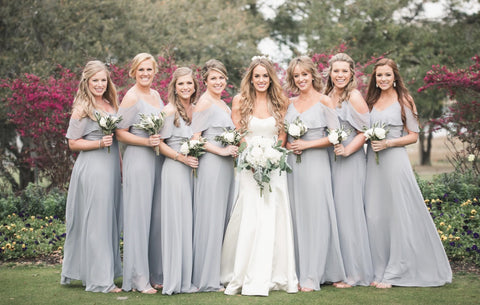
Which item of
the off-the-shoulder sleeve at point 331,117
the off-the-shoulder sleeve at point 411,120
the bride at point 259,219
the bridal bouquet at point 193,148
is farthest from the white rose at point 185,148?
the off-the-shoulder sleeve at point 411,120

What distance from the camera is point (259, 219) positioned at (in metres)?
6.81

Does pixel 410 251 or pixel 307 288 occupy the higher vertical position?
pixel 410 251

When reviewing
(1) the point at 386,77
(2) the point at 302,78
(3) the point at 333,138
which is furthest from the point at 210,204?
(1) the point at 386,77

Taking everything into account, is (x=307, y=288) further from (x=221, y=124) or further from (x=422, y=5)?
(x=422, y=5)

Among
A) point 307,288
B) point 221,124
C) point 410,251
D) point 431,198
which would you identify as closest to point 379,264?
point 410,251

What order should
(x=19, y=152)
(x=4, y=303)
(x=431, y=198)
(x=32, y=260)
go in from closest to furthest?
(x=4, y=303), (x=32, y=260), (x=431, y=198), (x=19, y=152)

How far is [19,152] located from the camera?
1519 centimetres

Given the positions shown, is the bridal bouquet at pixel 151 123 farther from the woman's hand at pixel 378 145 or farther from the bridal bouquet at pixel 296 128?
the woman's hand at pixel 378 145

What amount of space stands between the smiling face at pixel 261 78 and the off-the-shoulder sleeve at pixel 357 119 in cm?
113

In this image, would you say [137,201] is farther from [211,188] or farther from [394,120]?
[394,120]

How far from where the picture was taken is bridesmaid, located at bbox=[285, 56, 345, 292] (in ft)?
22.3

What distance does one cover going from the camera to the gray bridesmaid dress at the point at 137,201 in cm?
672

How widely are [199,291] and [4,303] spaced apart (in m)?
2.31

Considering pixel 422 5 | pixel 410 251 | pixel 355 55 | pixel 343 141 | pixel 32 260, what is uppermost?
pixel 422 5
